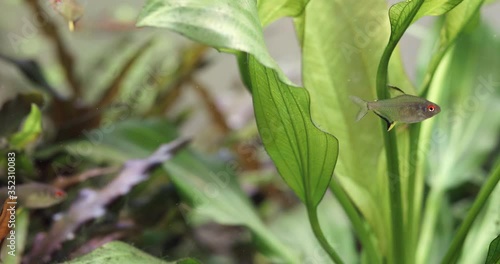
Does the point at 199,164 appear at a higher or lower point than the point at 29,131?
lower

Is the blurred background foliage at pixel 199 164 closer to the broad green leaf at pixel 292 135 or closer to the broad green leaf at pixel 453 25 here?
the broad green leaf at pixel 453 25

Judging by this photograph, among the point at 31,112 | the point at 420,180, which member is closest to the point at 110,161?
the point at 31,112

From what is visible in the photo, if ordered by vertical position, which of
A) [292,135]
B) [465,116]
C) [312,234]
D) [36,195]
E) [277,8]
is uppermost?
[277,8]

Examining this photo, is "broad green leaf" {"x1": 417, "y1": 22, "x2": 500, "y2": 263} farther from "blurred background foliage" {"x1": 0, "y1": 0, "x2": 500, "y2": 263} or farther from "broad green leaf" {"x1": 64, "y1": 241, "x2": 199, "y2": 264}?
"broad green leaf" {"x1": 64, "y1": 241, "x2": 199, "y2": 264}

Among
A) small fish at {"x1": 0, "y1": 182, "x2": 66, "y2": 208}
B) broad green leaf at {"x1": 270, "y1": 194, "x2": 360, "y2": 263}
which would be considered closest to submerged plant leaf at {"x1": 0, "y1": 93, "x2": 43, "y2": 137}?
small fish at {"x1": 0, "y1": 182, "x2": 66, "y2": 208}

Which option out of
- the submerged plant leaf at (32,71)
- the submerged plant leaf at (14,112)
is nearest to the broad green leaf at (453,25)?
the submerged plant leaf at (14,112)

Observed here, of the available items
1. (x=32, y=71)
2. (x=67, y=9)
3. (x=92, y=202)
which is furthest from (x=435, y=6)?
(x=32, y=71)

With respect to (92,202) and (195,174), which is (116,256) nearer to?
(92,202)
